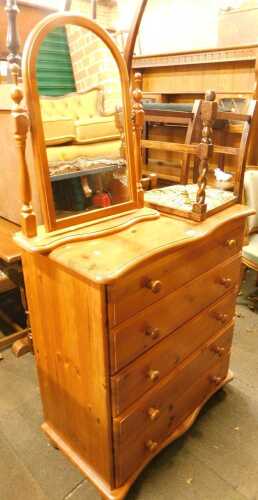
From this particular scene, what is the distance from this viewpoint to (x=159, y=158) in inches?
110

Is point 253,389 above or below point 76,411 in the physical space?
below

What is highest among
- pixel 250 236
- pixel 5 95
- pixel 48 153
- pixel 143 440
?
pixel 5 95

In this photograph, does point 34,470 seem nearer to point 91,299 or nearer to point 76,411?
point 76,411

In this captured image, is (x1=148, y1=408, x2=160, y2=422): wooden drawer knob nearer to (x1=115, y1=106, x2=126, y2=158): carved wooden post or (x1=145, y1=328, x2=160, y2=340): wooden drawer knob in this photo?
(x1=145, y1=328, x2=160, y2=340): wooden drawer knob

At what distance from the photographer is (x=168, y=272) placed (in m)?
1.15

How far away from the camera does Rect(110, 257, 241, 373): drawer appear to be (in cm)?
106

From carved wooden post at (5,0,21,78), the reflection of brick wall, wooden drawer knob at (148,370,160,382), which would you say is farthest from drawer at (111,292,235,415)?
carved wooden post at (5,0,21,78)

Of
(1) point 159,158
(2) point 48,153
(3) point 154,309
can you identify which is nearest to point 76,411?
(3) point 154,309

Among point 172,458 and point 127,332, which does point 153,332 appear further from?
point 172,458

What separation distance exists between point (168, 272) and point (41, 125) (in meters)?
0.58

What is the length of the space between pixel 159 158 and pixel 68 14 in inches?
72.8

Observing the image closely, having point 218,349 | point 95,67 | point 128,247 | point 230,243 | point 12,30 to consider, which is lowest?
point 218,349

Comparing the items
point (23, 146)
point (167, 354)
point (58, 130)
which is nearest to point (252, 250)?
point (167, 354)

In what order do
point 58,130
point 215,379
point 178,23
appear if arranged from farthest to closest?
point 178,23, point 215,379, point 58,130
